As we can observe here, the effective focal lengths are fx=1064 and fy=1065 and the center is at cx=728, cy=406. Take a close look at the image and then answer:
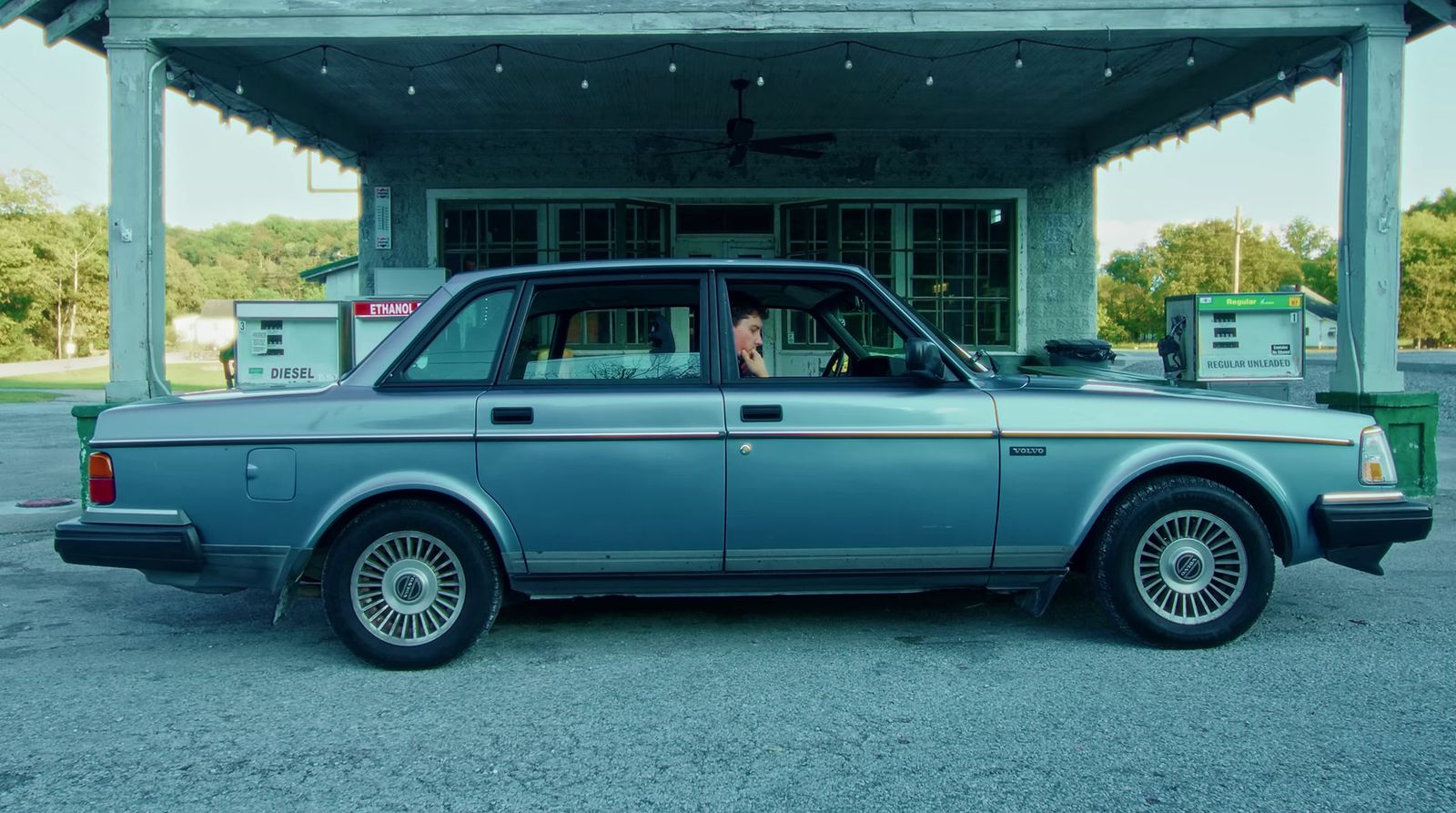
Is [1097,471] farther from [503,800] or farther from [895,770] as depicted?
[503,800]

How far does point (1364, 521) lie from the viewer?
4250 millimetres

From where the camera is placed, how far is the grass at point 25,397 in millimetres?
21750

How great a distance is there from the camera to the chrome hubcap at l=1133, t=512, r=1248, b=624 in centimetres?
425

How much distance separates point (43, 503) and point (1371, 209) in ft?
32.4

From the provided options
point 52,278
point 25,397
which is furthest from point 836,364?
point 52,278

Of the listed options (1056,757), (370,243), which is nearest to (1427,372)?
(370,243)

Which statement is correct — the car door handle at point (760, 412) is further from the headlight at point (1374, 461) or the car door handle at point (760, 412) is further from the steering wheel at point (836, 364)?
the headlight at point (1374, 461)

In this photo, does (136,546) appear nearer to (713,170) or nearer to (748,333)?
(748,333)

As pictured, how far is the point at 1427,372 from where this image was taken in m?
28.2

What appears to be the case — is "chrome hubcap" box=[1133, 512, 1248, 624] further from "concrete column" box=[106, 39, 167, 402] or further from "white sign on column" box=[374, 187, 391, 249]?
"white sign on column" box=[374, 187, 391, 249]

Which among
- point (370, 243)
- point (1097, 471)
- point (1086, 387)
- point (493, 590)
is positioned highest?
point (370, 243)

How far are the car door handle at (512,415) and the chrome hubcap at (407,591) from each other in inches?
20.5

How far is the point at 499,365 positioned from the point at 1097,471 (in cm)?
241

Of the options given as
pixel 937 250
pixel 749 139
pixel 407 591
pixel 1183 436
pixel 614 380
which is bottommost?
pixel 407 591
